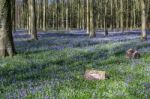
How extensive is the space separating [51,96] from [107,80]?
3371 millimetres

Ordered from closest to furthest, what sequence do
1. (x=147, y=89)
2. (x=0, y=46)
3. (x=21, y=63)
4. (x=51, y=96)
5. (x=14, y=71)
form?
(x=51, y=96) < (x=147, y=89) < (x=14, y=71) < (x=21, y=63) < (x=0, y=46)

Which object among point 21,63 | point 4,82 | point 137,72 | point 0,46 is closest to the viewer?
point 4,82

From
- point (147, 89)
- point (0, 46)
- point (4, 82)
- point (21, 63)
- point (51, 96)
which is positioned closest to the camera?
point (51, 96)

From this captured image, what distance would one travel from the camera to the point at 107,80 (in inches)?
473

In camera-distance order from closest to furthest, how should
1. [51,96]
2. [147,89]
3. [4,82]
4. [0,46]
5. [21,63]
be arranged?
[51,96] → [147,89] → [4,82] → [21,63] → [0,46]

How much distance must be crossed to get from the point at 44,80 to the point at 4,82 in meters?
1.30

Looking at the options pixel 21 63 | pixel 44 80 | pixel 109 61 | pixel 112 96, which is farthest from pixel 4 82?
pixel 109 61

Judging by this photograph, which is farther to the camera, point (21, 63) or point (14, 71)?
point (21, 63)

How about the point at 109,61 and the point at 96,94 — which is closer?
the point at 96,94

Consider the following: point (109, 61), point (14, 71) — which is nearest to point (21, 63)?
point (14, 71)

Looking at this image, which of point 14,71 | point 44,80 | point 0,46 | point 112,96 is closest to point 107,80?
point 44,80

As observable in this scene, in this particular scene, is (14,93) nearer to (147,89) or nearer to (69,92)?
(69,92)

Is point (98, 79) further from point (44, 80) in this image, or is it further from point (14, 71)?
point (14, 71)

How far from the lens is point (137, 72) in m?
14.1
